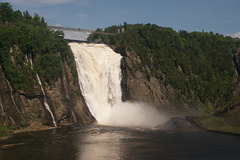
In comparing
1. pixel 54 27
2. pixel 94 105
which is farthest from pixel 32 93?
pixel 54 27

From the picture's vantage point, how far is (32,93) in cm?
6125

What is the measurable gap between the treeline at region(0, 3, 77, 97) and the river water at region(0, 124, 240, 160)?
11.3 m

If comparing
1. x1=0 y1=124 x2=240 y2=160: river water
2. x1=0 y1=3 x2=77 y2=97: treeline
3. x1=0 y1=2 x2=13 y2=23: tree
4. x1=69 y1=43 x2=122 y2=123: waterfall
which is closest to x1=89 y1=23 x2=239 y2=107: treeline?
x1=69 y1=43 x2=122 y2=123: waterfall

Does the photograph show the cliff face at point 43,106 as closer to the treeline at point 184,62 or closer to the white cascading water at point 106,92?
the white cascading water at point 106,92

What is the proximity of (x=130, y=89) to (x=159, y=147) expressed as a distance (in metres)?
40.7

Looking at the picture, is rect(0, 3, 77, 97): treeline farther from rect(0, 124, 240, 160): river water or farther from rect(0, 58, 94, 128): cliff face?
rect(0, 124, 240, 160): river water

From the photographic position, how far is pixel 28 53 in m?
66.4

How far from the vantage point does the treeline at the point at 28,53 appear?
197 ft

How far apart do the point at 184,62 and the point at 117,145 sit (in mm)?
62592

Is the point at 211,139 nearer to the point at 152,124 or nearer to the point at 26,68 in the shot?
the point at 152,124

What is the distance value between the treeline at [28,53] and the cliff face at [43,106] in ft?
4.35

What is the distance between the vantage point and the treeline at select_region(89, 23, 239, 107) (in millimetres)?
95688

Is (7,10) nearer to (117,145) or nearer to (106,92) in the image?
(106,92)

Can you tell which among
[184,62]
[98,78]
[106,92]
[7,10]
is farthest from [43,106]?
[184,62]
